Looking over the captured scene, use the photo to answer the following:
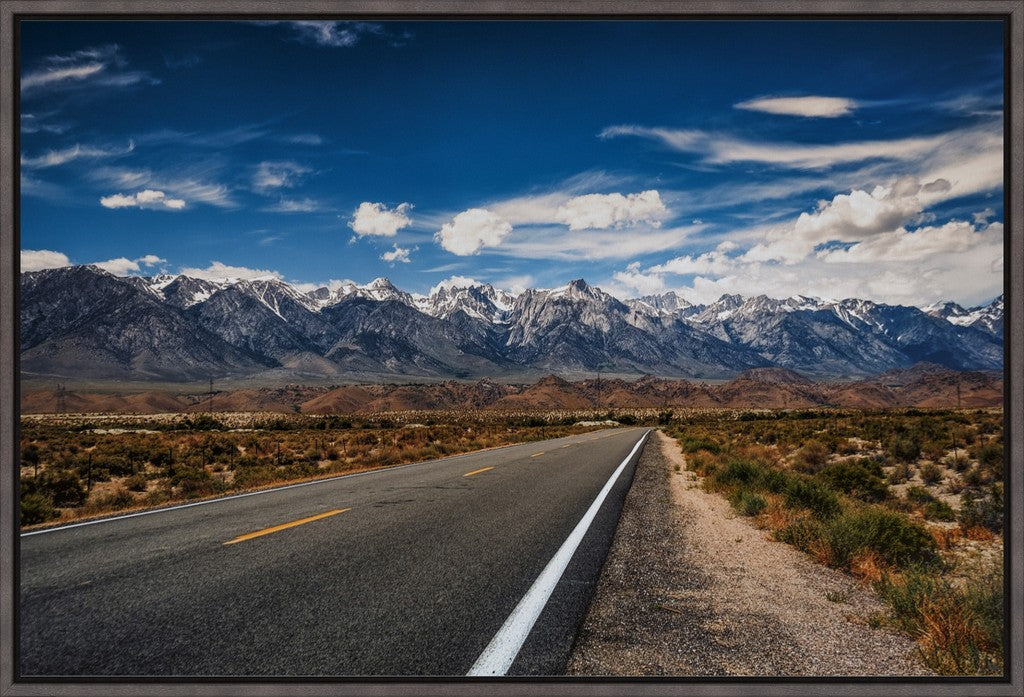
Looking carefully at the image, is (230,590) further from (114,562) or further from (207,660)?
(114,562)

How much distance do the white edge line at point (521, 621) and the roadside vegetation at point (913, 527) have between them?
293 centimetres

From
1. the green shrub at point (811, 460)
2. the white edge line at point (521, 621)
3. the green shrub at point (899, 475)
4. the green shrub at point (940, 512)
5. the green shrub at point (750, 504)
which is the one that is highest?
the white edge line at point (521, 621)

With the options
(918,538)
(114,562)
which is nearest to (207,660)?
(114,562)

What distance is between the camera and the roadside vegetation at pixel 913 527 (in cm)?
480

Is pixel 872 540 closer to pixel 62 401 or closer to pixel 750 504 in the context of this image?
pixel 750 504

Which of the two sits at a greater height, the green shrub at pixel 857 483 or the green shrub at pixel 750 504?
the green shrub at pixel 750 504

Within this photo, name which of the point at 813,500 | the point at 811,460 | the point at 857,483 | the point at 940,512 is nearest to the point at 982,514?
the point at 940,512

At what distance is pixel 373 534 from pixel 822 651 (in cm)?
518

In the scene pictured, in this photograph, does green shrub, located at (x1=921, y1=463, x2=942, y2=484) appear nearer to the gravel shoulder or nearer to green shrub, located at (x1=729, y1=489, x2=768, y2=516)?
green shrub, located at (x1=729, y1=489, x2=768, y2=516)

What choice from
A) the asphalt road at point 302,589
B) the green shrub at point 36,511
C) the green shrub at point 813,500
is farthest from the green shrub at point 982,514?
the green shrub at point 36,511

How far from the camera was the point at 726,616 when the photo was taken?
5.10 metres

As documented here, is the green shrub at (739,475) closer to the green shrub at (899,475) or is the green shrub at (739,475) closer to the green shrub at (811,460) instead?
the green shrub at (899,475)

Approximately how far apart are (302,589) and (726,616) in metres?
3.77

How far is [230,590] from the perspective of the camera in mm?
5238
